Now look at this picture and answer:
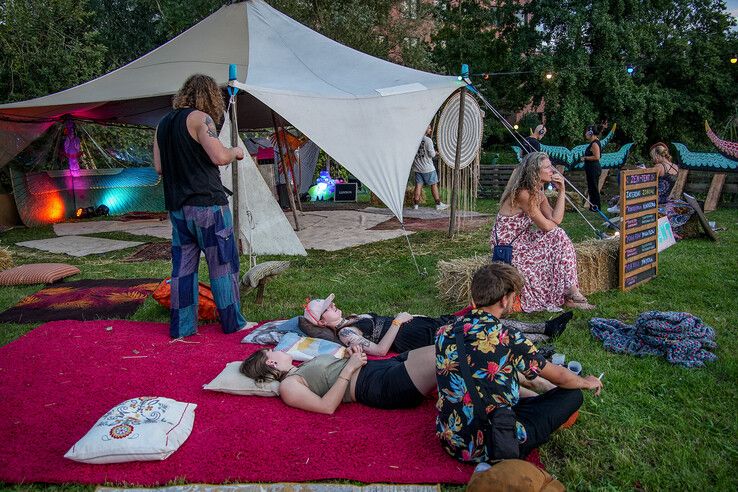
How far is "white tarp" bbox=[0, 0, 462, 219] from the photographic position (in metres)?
5.72

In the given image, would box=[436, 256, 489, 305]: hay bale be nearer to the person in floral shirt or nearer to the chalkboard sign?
the chalkboard sign

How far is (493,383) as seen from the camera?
2.22 meters

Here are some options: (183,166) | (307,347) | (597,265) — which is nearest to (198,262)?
(183,166)

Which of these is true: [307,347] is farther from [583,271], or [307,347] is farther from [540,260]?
[583,271]

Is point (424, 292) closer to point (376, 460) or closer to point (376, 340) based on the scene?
point (376, 340)

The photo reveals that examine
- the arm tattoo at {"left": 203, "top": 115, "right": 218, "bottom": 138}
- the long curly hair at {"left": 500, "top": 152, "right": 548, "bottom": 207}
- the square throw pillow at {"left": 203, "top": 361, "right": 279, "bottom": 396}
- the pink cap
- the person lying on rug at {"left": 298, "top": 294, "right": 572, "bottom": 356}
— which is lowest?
the square throw pillow at {"left": 203, "top": 361, "right": 279, "bottom": 396}

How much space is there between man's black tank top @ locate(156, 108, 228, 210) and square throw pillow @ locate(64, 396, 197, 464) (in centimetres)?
161

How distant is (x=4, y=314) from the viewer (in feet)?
15.7

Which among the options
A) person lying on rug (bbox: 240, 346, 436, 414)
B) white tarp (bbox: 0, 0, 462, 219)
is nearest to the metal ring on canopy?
white tarp (bbox: 0, 0, 462, 219)

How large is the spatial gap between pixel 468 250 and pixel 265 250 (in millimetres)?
2518

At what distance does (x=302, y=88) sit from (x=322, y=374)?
4.03 metres

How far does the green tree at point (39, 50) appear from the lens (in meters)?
10.6

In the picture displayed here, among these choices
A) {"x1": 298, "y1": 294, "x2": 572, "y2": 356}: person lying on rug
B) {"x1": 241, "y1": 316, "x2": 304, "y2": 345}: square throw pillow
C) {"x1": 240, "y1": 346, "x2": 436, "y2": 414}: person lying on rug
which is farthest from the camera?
{"x1": 241, "y1": 316, "x2": 304, "y2": 345}: square throw pillow

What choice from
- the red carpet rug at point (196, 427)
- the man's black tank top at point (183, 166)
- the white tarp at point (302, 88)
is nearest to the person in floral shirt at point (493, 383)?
the red carpet rug at point (196, 427)
